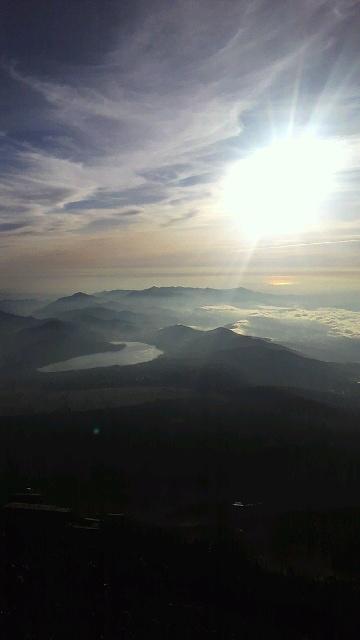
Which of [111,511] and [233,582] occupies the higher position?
[233,582]

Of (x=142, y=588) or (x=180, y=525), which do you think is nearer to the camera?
(x=142, y=588)

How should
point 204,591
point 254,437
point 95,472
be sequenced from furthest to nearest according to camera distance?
point 254,437, point 95,472, point 204,591

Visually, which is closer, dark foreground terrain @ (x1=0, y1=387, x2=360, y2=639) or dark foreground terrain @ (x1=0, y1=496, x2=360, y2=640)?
dark foreground terrain @ (x1=0, y1=496, x2=360, y2=640)

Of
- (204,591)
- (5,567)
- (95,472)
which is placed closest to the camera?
(5,567)

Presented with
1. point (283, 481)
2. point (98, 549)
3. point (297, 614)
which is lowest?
point (283, 481)

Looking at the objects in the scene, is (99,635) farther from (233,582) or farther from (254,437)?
(254,437)

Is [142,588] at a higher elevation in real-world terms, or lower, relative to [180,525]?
higher

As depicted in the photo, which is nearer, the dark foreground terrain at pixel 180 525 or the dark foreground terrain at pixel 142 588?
the dark foreground terrain at pixel 142 588


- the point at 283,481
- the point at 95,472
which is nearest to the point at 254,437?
the point at 283,481

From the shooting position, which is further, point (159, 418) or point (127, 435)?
point (159, 418)
